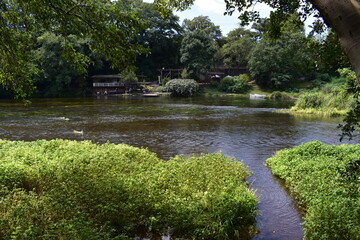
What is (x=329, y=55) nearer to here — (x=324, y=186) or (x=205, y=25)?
(x=324, y=186)

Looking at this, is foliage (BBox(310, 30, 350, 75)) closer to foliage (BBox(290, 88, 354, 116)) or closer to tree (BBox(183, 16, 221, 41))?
foliage (BBox(290, 88, 354, 116))

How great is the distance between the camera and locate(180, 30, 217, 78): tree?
67.4 metres

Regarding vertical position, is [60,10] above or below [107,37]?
above

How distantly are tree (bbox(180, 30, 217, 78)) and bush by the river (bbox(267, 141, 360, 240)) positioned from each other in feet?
180

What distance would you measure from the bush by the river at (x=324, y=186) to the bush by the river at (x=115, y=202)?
5.50ft

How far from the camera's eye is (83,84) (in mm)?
66125

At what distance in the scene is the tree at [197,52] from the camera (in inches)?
2653

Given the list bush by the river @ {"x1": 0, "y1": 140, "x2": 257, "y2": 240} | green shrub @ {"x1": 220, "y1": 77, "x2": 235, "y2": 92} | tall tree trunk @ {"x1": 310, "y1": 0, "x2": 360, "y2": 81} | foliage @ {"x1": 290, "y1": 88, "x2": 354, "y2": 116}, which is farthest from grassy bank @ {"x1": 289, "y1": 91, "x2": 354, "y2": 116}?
green shrub @ {"x1": 220, "y1": 77, "x2": 235, "y2": 92}

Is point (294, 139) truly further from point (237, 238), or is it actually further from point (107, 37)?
point (107, 37)

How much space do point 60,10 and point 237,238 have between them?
7351 mm

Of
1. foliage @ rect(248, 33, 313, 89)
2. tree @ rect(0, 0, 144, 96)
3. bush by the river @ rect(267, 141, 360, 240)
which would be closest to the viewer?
bush by the river @ rect(267, 141, 360, 240)

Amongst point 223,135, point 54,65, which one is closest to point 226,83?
point 54,65

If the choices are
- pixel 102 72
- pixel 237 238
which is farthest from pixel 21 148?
pixel 102 72

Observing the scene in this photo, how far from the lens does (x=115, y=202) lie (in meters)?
7.73
